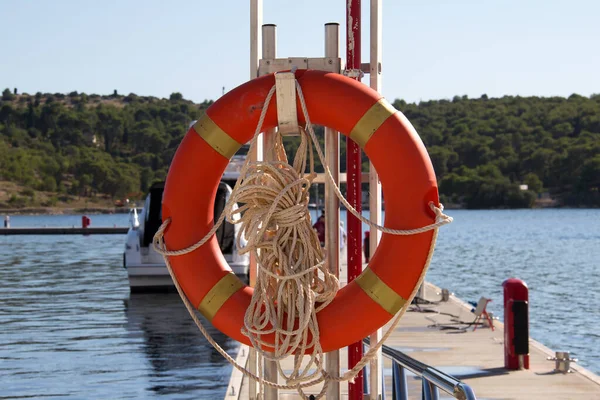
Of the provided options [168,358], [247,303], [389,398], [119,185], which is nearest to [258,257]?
[247,303]

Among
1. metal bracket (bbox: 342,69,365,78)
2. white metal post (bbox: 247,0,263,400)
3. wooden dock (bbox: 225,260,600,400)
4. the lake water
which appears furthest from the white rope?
the lake water

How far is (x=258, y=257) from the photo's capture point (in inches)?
173

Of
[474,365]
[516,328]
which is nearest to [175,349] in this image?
[474,365]

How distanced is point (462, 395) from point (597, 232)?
56071 mm

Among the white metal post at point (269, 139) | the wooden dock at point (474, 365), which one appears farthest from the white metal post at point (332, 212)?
the wooden dock at point (474, 365)

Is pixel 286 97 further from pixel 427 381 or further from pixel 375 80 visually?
pixel 427 381

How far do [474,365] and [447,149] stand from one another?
8921 cm

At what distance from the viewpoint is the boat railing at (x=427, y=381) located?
4.08m

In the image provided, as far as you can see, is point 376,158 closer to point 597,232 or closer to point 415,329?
point 415,329

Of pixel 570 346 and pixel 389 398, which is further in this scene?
pixel 570 346

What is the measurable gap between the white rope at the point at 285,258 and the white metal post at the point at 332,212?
0.09m

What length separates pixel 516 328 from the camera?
7.77 m

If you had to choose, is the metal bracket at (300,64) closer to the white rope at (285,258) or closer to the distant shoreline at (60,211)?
the white rope at (285,258)

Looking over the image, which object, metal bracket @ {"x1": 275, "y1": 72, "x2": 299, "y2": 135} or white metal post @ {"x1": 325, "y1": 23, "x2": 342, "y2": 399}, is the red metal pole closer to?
white metal post @ {"x1": 325, "y1": 23, "x2": 342, "y2": 399}
